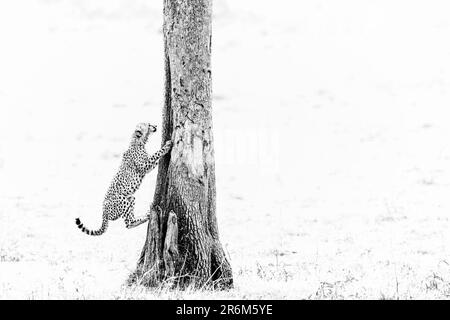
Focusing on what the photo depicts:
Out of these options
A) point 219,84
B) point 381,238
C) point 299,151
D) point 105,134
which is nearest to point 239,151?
point 299,151

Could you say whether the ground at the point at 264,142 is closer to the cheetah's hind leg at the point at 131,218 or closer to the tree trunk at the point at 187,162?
the tree trunk at the point at 187,162

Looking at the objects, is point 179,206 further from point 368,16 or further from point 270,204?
point 368,16

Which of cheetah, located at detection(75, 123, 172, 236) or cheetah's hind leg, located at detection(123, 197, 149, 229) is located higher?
cheetah, located at detection(75, 123, 172, 236)

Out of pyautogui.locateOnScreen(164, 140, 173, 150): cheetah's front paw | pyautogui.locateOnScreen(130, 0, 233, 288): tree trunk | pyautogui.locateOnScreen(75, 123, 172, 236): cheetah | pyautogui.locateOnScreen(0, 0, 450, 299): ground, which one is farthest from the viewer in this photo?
pyautogui.locateOnScreen(0, 0, 450, 299): ground

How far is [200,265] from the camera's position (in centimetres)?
860

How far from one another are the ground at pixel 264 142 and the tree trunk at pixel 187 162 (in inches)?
14.2

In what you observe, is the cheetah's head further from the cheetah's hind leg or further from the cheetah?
the cheetah's hind leg

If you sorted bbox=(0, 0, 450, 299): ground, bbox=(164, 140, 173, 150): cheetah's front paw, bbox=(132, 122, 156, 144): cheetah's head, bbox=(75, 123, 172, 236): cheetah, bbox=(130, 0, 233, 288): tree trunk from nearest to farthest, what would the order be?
bbox=(130, 0, 233, 288): tree trunk → bbox=(164, 140, 173, 150): cheetah's front paw → bbox=(75, 123, 172, 236): cheetah → bbox=(132, 122, 156, 144): cheetah's head → bbox=(0, 0, 450, 299): ground

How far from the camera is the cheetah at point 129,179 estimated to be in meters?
9.37

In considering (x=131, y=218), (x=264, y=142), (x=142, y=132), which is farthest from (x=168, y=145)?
(x=264, y=142)

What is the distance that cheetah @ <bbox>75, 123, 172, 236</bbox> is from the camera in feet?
30.7

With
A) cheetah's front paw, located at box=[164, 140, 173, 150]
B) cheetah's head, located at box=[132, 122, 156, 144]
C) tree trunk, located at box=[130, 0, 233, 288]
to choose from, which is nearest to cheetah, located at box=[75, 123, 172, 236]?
cheetah's head, located at box=[132, 122, 156, 144]

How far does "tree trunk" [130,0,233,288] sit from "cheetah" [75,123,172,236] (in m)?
0.69

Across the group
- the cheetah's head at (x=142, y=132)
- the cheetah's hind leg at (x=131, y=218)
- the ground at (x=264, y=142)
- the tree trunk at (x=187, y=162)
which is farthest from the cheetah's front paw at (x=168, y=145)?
the ground at (x=264, y=142)
